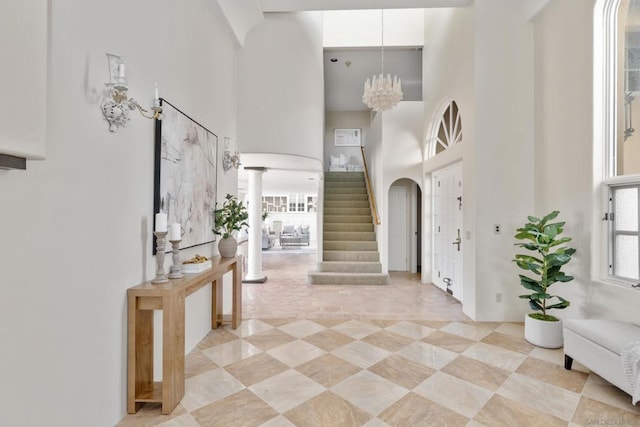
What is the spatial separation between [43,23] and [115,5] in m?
0.80

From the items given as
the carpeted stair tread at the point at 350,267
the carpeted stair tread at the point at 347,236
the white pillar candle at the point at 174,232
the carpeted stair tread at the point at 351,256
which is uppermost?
the white pillar candle at the point at 174,232

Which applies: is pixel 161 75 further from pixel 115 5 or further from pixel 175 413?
pixel 175 413

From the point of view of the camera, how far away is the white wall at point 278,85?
458cm

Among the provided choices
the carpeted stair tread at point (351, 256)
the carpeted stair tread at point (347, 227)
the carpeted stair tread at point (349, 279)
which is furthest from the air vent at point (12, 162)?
the carpeted stair tread at point (347, 227)

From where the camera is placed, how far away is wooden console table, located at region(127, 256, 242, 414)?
A: 203 cm

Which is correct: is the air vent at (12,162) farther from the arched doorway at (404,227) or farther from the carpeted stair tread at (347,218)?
the arched doorway at (404,227)

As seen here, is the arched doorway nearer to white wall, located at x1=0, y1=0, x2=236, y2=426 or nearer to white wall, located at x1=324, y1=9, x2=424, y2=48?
white wall, located at x1=324, y1=9, x2=424, y2=48

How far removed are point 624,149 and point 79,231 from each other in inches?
176

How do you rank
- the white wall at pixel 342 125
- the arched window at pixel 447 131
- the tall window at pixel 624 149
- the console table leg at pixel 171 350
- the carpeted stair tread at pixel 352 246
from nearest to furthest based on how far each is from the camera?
the console table leg at pixel 171 350 → the tall window at pixel 624 149 → the arched window at pixel 447 131 → the carpeted stair tread at pixel 352 246 → the white wall at pixel 342 125

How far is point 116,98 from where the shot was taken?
177 cm

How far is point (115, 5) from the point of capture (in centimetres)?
191

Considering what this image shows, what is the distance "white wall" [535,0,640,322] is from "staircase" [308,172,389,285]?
313 centimetres

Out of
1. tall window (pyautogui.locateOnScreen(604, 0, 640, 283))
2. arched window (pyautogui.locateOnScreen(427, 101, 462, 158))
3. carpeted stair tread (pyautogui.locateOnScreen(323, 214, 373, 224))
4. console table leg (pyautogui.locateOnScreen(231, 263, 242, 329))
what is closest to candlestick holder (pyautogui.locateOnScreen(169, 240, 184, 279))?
console table leg (pyautogui.locateOnScreen(231, 263, 242, 329))

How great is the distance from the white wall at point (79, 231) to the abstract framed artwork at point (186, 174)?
4.8 inches
